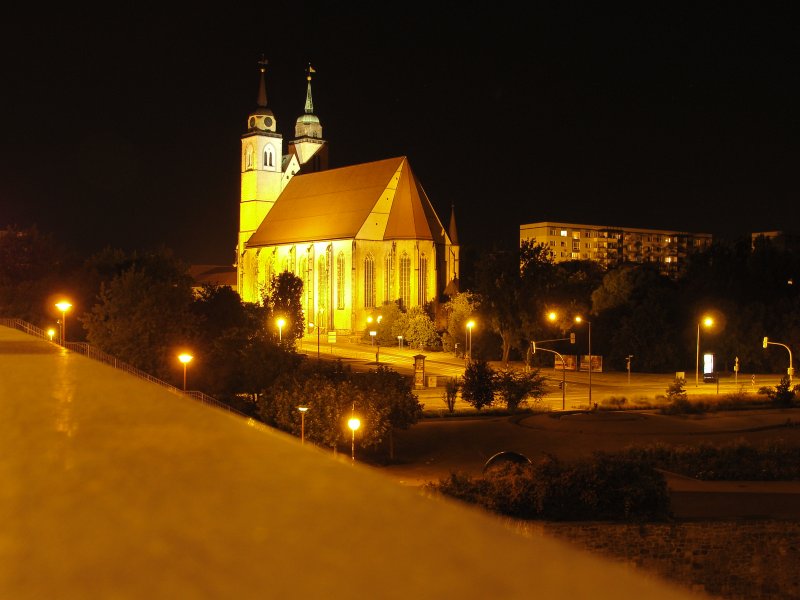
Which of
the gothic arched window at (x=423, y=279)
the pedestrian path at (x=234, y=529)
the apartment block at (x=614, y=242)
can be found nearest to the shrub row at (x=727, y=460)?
the pedestrian path at (x=234, y=529)

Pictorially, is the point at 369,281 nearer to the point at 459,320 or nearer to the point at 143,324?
the point at 459,320

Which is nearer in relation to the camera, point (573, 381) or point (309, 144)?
point (573, 381)

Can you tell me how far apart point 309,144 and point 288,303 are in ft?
123

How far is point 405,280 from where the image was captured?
9444 centimetres

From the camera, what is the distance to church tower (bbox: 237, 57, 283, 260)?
11431 cm

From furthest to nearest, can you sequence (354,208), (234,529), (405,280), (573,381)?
1. (354,208)
2. (405,280)
3. (573,381)
4. (234,529)

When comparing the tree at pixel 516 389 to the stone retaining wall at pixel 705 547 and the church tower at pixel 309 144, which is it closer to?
the stone retaining wall at pixel 705 547

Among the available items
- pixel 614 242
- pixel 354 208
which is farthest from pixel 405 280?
pixel 614 242

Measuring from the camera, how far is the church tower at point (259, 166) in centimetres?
11431

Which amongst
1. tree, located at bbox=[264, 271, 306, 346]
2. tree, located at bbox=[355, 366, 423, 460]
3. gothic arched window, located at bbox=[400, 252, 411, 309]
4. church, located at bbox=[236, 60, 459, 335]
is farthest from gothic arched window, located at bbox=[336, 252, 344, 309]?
tree, located at bbox=[355, 366, 423, 460]

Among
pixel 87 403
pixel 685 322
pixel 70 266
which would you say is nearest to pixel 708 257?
pixel 685 322

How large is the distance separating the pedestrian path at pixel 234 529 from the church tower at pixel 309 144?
113124mm

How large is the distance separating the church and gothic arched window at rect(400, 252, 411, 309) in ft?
0.33

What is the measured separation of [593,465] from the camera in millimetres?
24000
